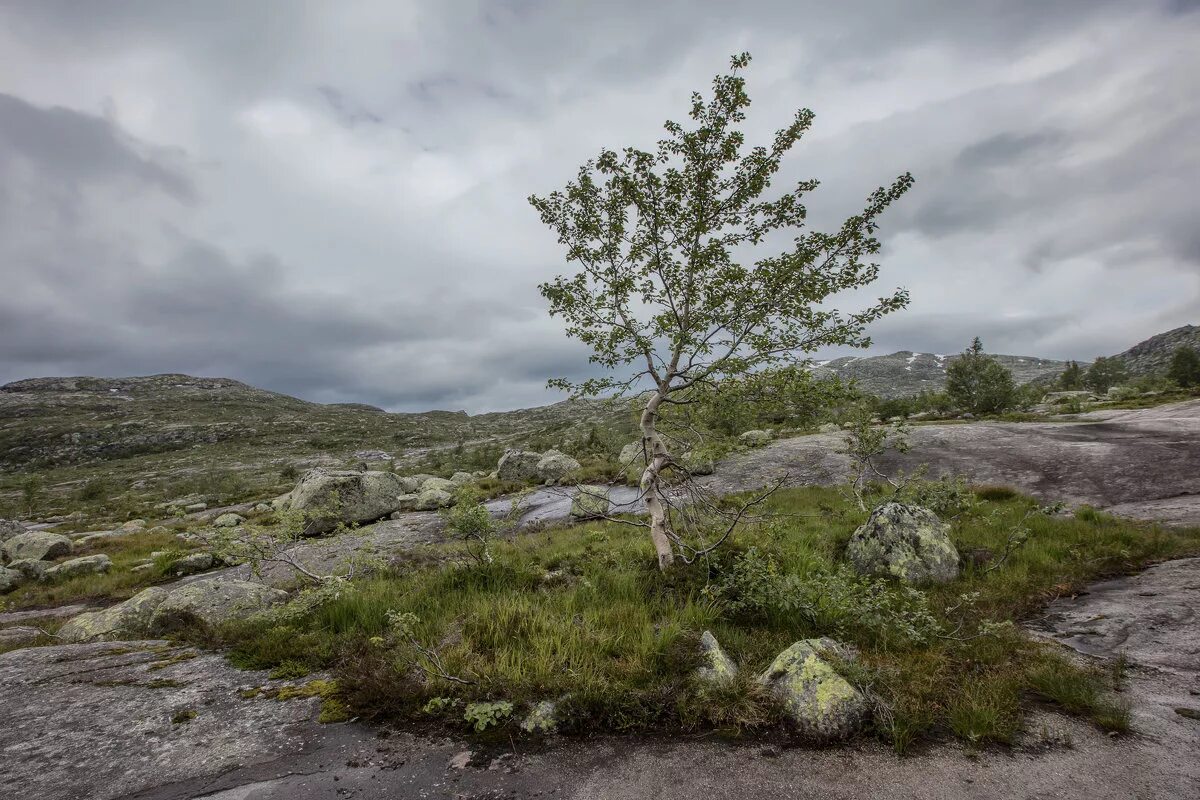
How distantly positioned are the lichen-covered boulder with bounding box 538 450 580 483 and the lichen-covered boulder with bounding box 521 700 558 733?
30585mm

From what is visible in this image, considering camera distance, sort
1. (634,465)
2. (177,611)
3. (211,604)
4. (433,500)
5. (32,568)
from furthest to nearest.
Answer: (433,500), (32,568), (634,465), (211,604), (177,611)

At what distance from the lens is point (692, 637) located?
6930mm

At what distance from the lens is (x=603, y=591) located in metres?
9.12

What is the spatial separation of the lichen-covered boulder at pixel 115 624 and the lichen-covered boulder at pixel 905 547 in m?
15.1

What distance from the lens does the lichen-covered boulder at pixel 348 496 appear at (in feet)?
77.5

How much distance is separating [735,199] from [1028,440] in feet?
83.0

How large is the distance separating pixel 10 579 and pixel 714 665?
29.0m

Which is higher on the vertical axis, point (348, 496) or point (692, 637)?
point (348, 496)

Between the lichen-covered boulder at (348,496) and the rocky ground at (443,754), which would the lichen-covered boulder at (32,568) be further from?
the rocky ground at (443,754)

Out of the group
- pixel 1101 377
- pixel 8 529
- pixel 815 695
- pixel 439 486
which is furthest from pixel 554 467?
pixel 1101 377

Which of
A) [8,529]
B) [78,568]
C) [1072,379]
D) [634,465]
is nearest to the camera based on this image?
[634,465]

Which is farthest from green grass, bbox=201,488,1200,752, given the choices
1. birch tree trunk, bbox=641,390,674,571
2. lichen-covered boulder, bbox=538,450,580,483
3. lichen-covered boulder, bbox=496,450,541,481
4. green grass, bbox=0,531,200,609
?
lichen-covered boulder, bbox=496,450,541,481

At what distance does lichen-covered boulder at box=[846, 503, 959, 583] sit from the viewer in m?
10.1

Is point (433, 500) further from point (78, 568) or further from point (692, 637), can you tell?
point (692, 637)
